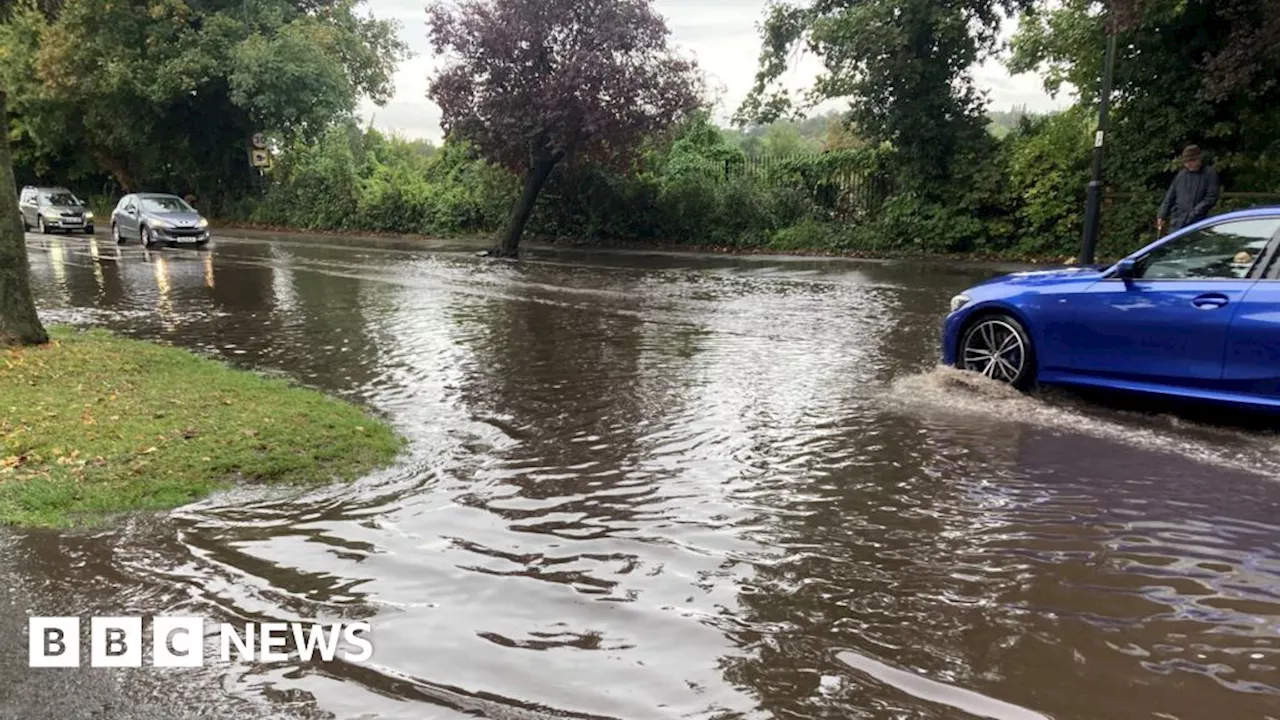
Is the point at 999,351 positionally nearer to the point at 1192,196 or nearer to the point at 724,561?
the point at 724,561

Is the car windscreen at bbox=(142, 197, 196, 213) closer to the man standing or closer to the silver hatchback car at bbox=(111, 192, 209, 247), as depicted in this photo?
the silver hatchback car at bbox=(111, 192, 209, 247)

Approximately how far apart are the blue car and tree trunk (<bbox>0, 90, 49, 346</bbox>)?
342 inches

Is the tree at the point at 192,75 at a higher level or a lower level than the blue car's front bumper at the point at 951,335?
higher

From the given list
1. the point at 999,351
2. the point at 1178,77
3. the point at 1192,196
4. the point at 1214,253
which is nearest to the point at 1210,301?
the point at 1214,253

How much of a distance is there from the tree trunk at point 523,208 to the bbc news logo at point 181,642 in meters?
19.9

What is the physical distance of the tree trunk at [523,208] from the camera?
23.2 meters

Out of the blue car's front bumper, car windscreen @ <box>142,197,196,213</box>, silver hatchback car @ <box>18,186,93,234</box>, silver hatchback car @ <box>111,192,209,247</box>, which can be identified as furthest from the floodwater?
silver hatchback car @ <box>18,186,93,234</box>

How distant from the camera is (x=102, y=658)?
139 inches

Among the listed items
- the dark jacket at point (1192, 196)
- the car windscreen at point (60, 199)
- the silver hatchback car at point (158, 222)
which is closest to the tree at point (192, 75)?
the car windscreen at point (60, 199)

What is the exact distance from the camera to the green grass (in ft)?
17.0

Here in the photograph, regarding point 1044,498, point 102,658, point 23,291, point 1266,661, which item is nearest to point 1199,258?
point 1044,498

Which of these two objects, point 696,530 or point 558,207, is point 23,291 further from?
point 558,207

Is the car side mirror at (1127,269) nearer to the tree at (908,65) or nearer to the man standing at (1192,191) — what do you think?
the man standing at (1192,191)

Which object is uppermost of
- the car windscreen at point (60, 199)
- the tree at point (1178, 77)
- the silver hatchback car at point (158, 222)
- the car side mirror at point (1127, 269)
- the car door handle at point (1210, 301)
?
the tree at point (1178, 77)
